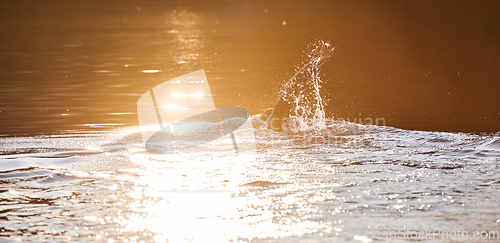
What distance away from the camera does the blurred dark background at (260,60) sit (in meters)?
14.9

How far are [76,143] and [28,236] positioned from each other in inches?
197

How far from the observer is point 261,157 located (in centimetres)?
814

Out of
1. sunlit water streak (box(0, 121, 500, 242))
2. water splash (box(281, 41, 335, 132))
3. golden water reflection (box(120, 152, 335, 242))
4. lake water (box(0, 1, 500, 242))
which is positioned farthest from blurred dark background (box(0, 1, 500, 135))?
golden water reflection (box(120, 152, 335, 242))

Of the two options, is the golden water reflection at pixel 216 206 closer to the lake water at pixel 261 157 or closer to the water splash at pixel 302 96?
the lake water at pixel 261 157

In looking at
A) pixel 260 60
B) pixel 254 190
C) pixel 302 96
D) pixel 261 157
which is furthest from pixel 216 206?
pixel 260 60

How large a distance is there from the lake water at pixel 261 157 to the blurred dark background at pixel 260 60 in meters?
0.15

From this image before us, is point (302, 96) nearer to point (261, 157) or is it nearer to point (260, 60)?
point (261, 157)

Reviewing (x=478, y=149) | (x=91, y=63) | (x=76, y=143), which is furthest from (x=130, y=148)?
(x=91, y=63)

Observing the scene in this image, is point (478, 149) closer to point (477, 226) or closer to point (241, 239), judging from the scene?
point (477, 226)

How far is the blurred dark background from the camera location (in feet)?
48.9

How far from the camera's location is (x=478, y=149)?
7973mm

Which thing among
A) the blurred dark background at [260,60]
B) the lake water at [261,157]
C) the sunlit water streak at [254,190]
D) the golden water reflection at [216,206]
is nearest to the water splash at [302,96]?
the lake water at [261,157]

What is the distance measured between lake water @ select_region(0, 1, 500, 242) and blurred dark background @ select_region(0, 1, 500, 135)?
15 cm

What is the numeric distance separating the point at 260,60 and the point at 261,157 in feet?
65.3
